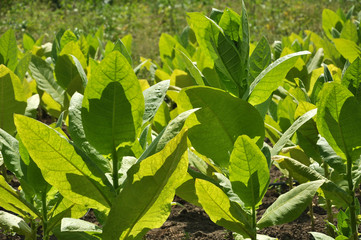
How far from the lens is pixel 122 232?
130 cm

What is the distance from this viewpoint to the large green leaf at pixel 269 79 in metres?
1.38

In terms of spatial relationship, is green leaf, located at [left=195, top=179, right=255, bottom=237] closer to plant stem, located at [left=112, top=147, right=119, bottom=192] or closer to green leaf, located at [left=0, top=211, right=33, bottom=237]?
plant stem, located at [left=112, top=147, right=119, bottom=192]

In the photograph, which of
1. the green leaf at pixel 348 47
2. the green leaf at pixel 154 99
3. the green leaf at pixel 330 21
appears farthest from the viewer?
the green leaf at pixel 330 21

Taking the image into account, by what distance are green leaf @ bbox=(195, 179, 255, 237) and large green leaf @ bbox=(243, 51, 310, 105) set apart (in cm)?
31

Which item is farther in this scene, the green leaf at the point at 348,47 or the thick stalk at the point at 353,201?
the green leaf at the point at 348,47

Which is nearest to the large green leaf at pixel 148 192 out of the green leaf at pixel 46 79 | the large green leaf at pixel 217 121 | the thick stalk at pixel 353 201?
the large green leaf at pixel 217 121

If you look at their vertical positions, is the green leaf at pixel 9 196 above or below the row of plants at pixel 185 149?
below

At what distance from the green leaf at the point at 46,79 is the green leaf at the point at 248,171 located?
50.4 inches

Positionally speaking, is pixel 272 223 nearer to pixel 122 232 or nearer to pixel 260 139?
pixel 260 139

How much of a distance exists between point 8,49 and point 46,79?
0.22 metres

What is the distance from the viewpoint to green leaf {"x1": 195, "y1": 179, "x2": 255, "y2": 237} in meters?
1.32

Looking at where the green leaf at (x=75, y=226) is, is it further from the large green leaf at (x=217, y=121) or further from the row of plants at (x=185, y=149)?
the large green leaf at (x=217, y=121)

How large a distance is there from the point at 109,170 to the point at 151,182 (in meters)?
0.24

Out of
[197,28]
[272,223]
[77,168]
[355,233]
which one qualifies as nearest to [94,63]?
[197,28]
